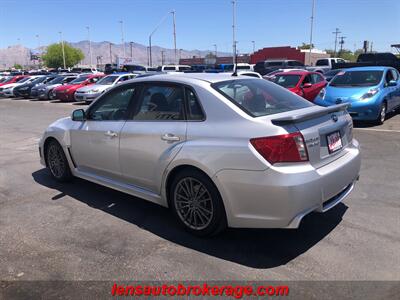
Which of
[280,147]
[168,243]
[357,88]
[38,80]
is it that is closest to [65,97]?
[38,80]

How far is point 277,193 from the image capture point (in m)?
3.17

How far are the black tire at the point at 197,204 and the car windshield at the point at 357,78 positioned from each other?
27.8ft

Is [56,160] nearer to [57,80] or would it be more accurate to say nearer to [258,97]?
[258,97]

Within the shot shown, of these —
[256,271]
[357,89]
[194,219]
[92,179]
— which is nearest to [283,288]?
[256,271]

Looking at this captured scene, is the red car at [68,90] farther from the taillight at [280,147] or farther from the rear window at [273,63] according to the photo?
the taillight at [280,147]

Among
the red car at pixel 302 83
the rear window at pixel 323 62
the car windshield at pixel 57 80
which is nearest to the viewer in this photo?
the red car at pixel 302 83

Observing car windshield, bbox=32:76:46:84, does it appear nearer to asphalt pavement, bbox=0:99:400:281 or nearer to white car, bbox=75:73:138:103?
white car, bbox=75:73:138:103

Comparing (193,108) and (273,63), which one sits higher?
(273,63)

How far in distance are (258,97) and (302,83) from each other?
9.53 m

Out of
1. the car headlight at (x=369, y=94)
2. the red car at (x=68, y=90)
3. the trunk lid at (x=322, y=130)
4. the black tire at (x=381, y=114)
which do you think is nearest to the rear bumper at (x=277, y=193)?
the trunk lid at (x=322, y=130)

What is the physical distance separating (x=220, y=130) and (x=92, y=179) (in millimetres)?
2272

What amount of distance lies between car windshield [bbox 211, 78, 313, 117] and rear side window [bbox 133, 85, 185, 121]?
1.39 ft

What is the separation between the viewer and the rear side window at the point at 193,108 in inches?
148

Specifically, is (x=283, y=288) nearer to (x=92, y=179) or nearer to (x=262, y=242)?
(x=262, y=242)
